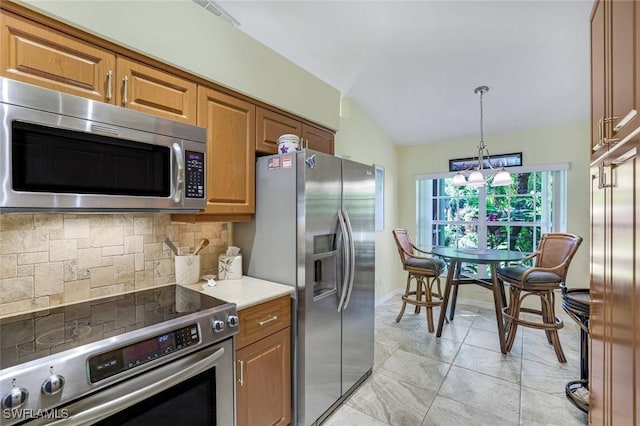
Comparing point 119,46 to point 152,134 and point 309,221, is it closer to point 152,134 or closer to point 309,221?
point 152,134

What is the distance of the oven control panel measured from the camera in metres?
0.97

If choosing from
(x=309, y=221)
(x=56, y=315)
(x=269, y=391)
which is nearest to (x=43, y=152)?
(x=56, y=315)

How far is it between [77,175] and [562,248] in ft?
13.1

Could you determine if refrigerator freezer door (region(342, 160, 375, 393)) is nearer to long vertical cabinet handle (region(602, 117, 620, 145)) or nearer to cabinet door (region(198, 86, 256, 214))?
cabinet door (region(198, 86, 256, 214))

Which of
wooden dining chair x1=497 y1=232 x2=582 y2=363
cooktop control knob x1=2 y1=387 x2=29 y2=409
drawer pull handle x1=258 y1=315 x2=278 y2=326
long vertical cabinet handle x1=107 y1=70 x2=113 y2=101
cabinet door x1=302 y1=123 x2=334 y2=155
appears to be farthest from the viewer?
wooden dining chair x1=497 y1=232 x2=582 y2=363

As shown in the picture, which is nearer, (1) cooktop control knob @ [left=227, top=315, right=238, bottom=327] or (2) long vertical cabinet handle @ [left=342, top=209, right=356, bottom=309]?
(1) cooktop control knob @ [left=227, top=315, right=238, bottom=327]

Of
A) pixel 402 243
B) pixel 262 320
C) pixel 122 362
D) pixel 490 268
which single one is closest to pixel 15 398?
pixel 122 362

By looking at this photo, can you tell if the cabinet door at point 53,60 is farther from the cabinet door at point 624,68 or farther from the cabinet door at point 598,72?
the cabinet door at point 598,72

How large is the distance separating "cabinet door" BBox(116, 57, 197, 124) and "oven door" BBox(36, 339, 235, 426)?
1.17 meters

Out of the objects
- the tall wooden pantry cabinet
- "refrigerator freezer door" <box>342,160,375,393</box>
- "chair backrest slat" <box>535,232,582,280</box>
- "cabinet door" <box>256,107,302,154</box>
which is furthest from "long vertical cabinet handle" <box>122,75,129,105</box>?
"chair backrest slat" <box>535,232,582,280</box>

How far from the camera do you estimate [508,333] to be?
297 cm

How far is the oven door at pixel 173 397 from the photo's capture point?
959mm

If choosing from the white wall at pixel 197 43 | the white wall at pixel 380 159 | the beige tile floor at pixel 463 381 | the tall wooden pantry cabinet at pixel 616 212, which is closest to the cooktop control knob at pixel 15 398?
the white wall at pixel 197 43

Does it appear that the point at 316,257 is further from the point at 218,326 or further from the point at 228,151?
the point at 228,151
